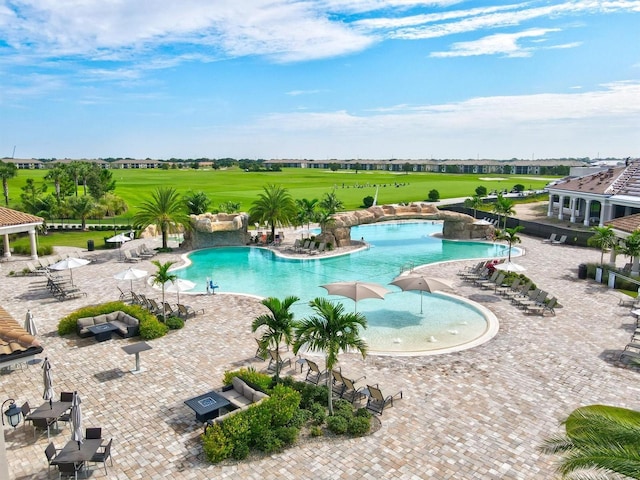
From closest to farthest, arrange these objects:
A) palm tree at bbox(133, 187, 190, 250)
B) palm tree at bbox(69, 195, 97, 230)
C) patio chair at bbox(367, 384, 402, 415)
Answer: patio chair at bbox(367, 384, 402, 415), palm tree at bbox(133, 187, 190, 250), palm tree at bbox(69, 195, 97, 230)

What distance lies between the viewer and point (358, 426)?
12258 millimetres

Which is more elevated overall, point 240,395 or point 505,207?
point 505,207

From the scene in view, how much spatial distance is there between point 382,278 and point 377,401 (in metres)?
17.1

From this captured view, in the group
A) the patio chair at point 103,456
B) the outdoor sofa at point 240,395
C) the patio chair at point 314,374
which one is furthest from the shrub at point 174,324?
the patio chair at point 103,456

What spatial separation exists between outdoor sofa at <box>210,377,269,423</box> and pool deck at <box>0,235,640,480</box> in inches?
43.1

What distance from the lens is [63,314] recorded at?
22.3 m

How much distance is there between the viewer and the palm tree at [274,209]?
4159 cm

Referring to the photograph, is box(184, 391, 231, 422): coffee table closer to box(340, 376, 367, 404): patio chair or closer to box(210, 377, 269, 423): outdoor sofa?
box(210, 377, 269, 423): outdoor sofa

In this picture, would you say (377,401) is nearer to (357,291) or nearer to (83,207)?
(357,291)

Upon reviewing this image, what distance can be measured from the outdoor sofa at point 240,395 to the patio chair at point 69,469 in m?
3.45

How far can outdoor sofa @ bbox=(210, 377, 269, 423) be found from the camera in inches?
516

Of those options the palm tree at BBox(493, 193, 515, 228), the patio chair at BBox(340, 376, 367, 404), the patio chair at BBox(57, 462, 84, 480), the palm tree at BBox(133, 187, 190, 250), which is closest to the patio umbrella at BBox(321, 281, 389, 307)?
the patio chair at BBox(340, 376, 367, 404)

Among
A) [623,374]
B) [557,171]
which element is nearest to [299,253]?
[623,374]

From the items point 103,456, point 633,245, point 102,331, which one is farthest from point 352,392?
point 633,245
